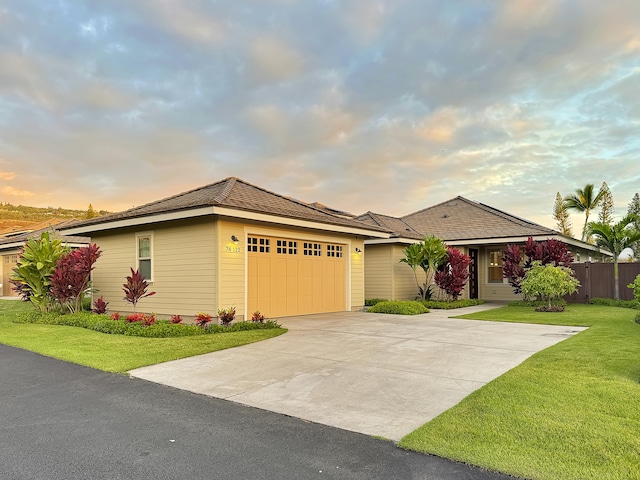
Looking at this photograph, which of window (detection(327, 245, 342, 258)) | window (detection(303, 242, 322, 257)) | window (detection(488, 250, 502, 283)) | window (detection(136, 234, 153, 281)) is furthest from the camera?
window (detection(488, 250, 502, 283))

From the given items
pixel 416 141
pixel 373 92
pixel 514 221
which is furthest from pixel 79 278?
pixel 514 221

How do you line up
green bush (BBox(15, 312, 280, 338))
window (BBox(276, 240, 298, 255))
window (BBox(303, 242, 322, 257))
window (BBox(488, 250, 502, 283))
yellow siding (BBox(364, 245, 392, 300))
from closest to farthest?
green bush (BBox(15, 312, 280, 338)) < window (BBox(276, 240, 298, 255)) < window (BBox(303, 242, 322, 257)) < yellow siding (BBox(364, 245, 392, 300)) < window (BBox(488, 250, 502, 283))

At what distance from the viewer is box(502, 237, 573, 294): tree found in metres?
15.1

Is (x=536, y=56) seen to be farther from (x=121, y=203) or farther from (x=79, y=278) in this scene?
(x=121, y=203)

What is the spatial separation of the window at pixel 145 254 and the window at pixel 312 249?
453 cm

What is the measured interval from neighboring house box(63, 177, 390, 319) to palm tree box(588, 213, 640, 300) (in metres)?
9.31

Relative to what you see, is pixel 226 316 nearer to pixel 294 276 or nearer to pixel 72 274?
pixel 294 276

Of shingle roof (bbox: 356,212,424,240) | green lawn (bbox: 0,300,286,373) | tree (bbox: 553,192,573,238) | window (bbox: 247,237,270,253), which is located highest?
tree (bbox: 553,192,573,238)

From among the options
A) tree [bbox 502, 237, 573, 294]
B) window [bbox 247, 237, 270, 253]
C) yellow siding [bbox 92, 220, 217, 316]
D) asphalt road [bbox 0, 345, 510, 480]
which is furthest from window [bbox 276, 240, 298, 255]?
tree [bbox 502, 237, 573, 294]

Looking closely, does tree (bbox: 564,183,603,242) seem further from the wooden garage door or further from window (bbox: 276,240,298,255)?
window (bbox: 276,240,298,255)

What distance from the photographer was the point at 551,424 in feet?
11.4

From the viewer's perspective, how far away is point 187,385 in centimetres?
510

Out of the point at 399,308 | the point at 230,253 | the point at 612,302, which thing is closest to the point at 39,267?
the point at 230,253

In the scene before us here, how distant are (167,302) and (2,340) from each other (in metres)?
3.63
